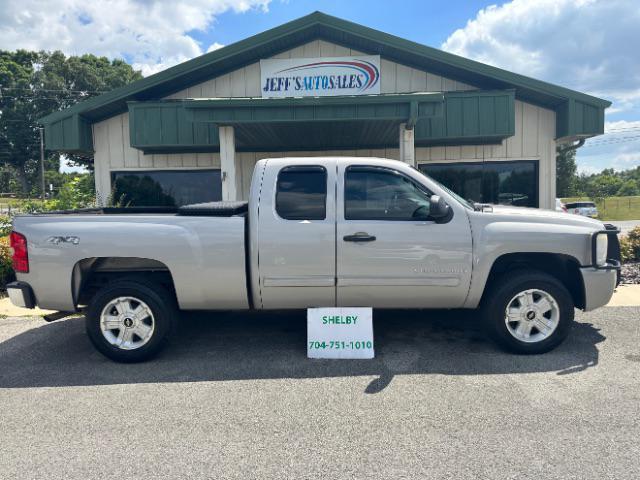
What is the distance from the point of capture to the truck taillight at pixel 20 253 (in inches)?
164

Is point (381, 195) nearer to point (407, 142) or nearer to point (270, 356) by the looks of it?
point (270, 356)

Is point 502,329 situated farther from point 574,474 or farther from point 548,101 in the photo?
point 548,101

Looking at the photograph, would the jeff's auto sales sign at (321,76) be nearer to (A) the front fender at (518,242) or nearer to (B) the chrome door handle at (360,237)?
(A) the front fender at (518,242)

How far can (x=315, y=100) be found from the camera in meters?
8.04

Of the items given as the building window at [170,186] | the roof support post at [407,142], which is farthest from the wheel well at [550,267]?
the building window at [170,186]

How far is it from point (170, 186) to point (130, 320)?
719 cm

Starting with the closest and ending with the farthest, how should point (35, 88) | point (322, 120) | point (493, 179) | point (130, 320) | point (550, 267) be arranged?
point (130, 320) → point (550, 267) → point (322, 120) → point (493, 179) → point (35, 88)

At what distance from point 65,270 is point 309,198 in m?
2.41

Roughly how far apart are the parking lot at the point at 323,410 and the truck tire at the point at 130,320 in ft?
0.59

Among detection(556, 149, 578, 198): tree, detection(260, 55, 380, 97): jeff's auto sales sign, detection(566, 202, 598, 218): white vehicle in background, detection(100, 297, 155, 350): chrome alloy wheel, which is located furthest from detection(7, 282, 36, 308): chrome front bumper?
detection(556, 149, 578, 198): tree

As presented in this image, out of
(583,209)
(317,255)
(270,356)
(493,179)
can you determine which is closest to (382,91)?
(493,179)

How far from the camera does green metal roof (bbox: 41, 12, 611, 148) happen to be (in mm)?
9469

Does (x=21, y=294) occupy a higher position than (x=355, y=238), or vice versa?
(x=355, y=238)

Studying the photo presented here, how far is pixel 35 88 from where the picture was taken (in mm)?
52281
